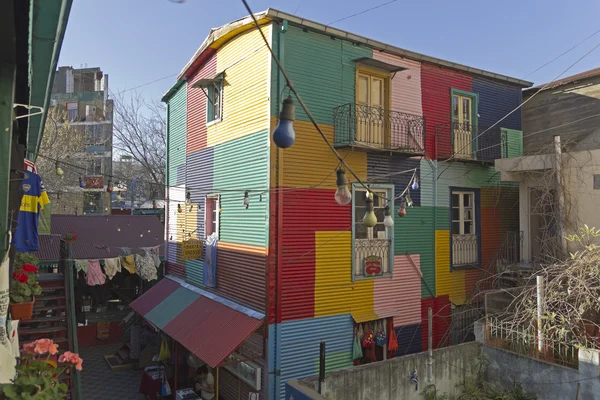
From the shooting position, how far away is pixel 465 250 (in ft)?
44.0

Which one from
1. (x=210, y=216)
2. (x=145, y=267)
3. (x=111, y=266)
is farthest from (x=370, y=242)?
(x=111, y=266)

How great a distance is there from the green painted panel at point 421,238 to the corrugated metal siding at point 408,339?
1.01 metres

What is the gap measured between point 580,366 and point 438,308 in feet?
13.9

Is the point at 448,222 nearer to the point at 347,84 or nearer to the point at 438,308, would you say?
the point at 438,308

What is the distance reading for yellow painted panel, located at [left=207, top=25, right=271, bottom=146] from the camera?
10.5 metres

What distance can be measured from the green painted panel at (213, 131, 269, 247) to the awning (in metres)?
1.75

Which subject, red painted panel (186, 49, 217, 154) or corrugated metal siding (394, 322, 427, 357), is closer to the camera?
corrugated metal siding (394, 322, 427, 357)

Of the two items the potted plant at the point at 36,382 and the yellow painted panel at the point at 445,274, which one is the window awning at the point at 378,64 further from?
the potted plant at the point at 36,382

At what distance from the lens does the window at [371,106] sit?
1106 centimetres

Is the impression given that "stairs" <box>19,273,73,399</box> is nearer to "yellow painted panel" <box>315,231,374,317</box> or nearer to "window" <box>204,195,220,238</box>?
"window" <box>204,195,220,238</box>

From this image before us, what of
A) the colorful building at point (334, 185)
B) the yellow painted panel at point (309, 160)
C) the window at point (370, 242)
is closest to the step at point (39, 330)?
the colorful building at point (334, 185)

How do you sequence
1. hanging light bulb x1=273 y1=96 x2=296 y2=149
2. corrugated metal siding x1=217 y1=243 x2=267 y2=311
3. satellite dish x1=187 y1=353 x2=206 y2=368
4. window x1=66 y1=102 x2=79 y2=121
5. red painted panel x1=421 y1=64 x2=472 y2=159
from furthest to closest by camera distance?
window x1=66 y1=102 x2=79 y2=121
red painted panel x1=421 y1=64 x2=472 y2=159
satellite dish x1=187 y1=353 x2=206 y2=368
corrugated metal siding x1=217 y1=243 x2=267 y2=311
hanging light bulb x1=273 y1=96 x2=296 y2=149

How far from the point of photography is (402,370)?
30.4 ft

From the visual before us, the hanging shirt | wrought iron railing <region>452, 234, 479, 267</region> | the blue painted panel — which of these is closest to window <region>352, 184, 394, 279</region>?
the blue painted panel
